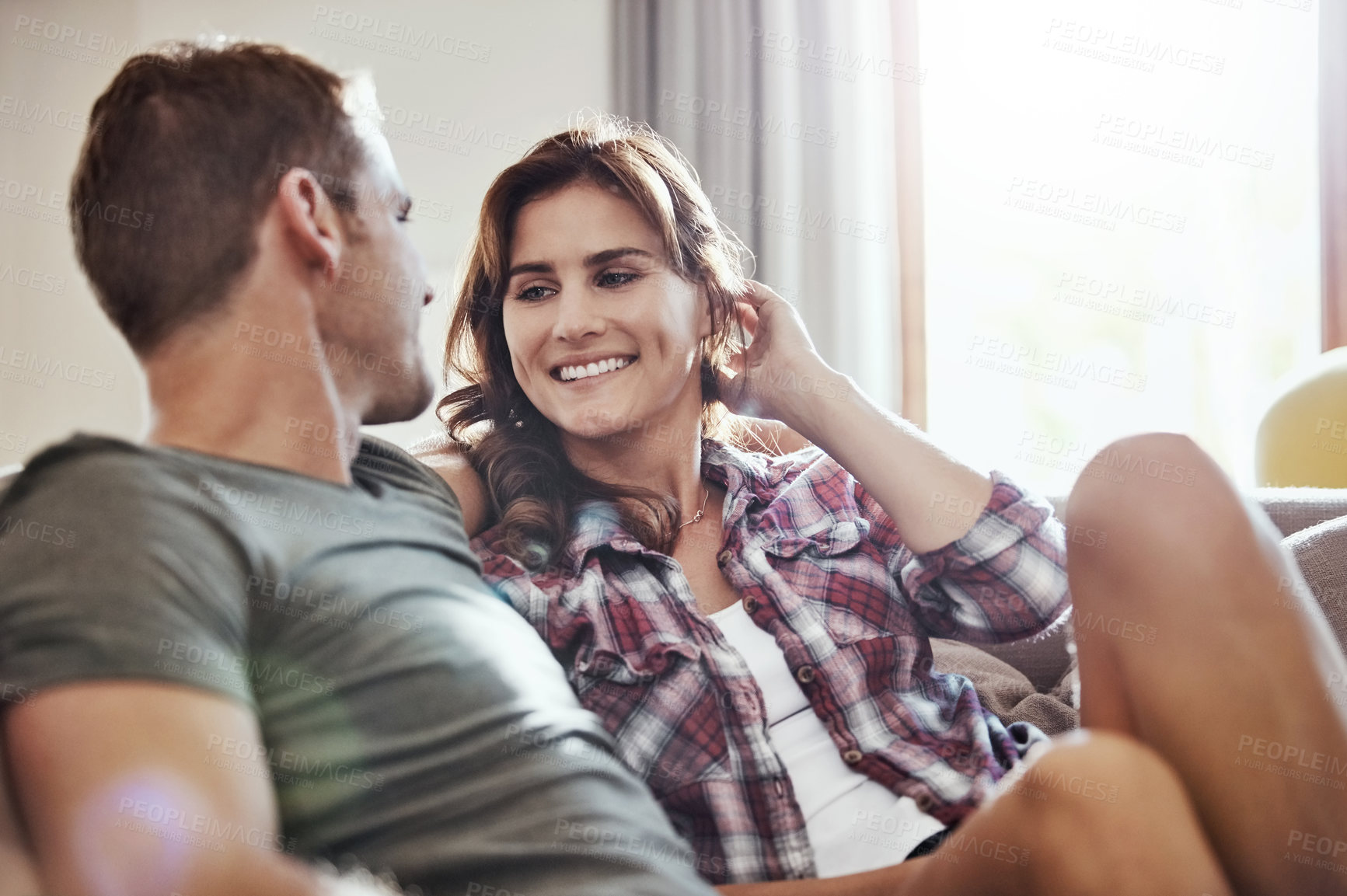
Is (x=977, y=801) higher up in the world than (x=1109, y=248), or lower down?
lower down

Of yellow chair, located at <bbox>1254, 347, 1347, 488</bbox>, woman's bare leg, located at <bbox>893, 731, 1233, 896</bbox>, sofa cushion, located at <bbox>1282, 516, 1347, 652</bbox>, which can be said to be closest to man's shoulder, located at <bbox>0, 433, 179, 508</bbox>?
woman's bare leg, located at <bbox>893, 731, 1233, 896</bbox>

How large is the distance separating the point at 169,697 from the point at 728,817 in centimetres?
45

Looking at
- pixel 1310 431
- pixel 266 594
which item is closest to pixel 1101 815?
pixel 266 594

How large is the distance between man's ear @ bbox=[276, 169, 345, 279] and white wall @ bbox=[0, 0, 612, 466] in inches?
72.3

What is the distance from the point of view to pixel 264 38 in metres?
2.35

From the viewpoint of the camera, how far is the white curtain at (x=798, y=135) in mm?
2709

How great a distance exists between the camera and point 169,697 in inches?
21.1

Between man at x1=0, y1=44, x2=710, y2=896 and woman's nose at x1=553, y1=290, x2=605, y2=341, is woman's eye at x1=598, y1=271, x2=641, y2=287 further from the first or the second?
man at x1=0, y1=44, x2=710, y2=896

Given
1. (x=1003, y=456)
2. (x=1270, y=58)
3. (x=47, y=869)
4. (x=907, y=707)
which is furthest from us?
(x=1003, y=456)

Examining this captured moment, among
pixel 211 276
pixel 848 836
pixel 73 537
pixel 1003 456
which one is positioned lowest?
pixel 1003 456

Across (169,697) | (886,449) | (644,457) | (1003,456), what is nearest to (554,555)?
(644,457)

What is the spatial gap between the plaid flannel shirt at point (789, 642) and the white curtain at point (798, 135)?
5.59ft

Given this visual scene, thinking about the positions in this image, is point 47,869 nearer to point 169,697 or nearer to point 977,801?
point 169,697

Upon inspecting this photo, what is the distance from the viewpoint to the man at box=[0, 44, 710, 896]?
53 cm
